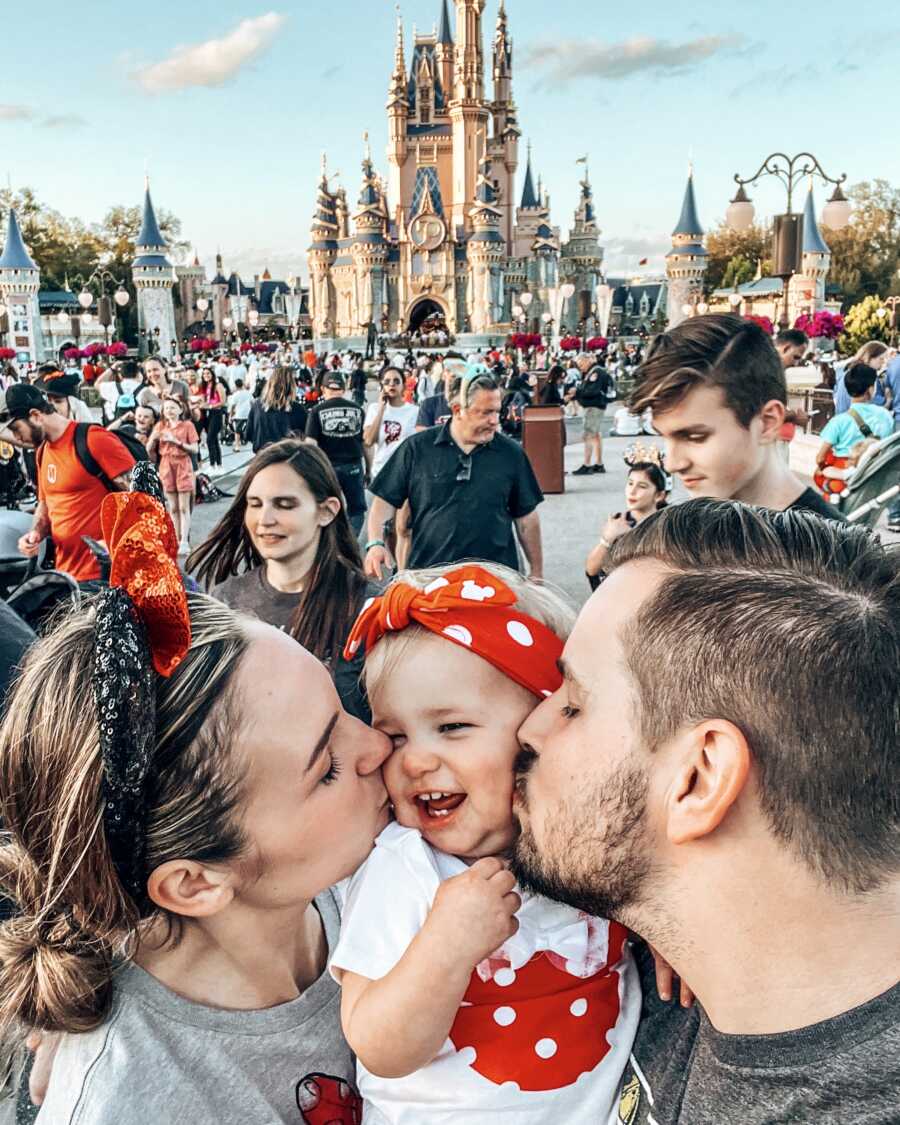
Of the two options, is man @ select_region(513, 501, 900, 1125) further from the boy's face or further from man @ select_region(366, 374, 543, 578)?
man @ select_region(366, 374, 543, 578)

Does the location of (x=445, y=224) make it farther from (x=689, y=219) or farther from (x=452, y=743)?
(x=452, y=743)

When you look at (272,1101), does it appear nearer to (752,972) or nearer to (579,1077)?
(579,1077)

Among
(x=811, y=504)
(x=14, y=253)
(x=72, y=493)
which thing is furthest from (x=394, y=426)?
(x=14, y=253)

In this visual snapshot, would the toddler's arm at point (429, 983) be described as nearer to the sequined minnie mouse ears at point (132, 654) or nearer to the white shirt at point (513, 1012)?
the white shirt at point (513, 1012)

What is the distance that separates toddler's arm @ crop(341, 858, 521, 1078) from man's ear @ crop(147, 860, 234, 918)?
10.8 inches

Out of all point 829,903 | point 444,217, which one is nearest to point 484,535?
point 829,903

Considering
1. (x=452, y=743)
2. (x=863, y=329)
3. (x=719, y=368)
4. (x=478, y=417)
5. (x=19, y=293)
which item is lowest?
(x=452, y=743)

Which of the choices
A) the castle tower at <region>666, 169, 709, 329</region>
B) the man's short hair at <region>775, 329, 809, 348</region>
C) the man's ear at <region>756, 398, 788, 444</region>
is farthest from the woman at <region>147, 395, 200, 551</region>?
the castle tower at <region>666, 169, 709, 329</region>

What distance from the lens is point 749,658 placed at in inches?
39.2

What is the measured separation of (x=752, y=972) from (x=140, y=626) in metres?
0.89

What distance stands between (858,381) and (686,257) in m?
53.4

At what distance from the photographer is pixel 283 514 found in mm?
3494

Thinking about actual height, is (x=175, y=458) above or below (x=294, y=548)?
below

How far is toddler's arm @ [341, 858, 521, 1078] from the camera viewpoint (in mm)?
1264
